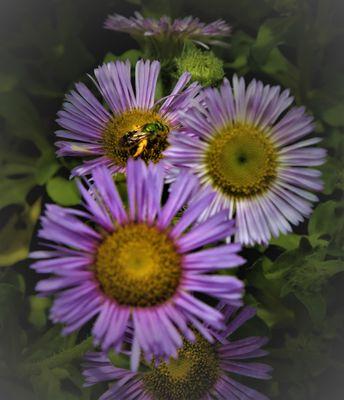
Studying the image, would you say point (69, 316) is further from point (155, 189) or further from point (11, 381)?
point (11, 381)

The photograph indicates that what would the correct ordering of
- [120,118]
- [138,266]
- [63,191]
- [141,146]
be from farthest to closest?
[63,191] → [120,118] → [141,146] → [138,266]

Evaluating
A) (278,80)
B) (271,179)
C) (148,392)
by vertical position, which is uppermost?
(278,80)

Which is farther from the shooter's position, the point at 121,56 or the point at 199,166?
the point at 121,56

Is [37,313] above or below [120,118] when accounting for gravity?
below

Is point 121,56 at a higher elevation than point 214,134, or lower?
higher

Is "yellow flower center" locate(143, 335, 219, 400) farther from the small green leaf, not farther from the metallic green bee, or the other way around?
the small green leaf

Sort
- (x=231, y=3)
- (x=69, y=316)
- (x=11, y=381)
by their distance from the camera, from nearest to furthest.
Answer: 1. (x=69, y=316)
2. (x=11, y=381)
3. (x=231, y=3)

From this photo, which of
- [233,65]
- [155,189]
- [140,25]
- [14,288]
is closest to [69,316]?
[155,189]

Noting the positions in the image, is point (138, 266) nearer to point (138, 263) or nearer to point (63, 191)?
point (138, 263)

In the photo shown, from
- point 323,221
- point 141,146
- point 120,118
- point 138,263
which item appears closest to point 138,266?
point 138,263
